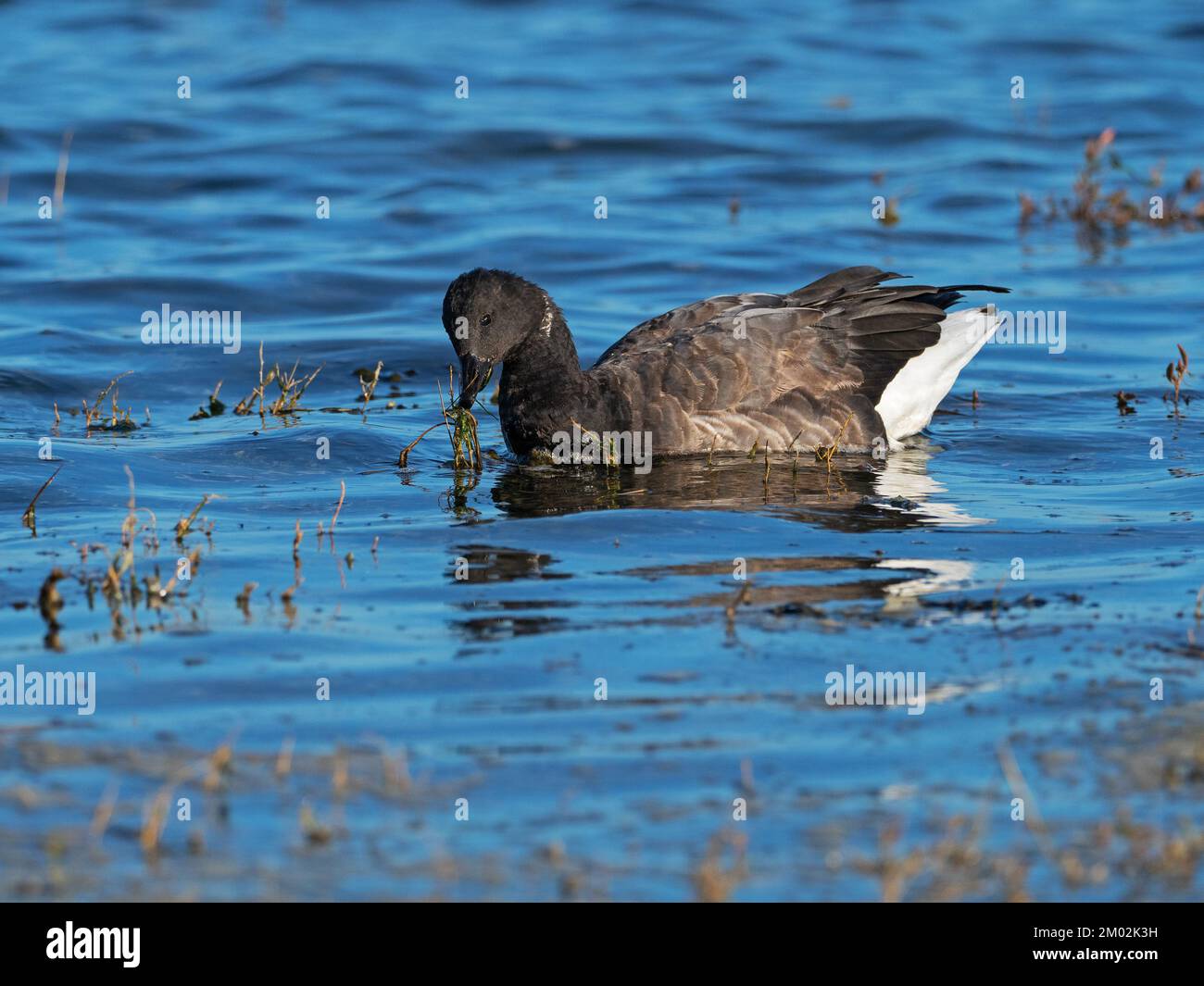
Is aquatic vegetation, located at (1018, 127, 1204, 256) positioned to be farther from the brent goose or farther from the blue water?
the brent goose

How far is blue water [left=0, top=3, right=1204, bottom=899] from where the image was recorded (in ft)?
16.6

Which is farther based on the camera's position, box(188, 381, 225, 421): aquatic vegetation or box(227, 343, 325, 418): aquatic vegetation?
box(188, 381, 225, 421): aquatic vegetation

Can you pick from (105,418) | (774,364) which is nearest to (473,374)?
(774,364)

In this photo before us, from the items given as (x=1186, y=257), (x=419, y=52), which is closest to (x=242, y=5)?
(x=419, y=52)

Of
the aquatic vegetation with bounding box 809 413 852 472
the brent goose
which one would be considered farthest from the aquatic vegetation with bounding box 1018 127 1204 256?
the aquatic vegetation with bounding box 809 413 852 472

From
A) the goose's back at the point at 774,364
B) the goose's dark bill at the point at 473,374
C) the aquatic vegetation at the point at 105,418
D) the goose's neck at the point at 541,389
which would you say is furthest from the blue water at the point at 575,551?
the goose's dark bill at the point at 473,374

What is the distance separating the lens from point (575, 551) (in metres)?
8.12

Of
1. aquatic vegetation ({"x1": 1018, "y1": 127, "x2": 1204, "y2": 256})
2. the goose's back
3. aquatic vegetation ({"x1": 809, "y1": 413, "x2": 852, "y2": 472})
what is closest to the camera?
aquatic vegetation ({"x1": 809, "y1": 413, "x2": 852, "y2": 472})

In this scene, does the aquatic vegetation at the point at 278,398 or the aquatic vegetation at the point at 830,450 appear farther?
the aquatic vegetation at the point at 278,398

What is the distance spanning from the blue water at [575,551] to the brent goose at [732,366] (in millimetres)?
343

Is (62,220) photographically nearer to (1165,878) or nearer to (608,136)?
(608,136)

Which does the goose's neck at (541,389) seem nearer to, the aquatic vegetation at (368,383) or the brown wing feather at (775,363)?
the brown wing feather at (775,363)

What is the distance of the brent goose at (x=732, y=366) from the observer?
10.1 metres

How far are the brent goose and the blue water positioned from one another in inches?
13.5
